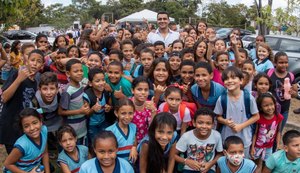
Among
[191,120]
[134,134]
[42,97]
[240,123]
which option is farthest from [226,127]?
[42,97]

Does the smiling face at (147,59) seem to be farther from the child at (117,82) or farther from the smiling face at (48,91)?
the smiling face at (48,91)

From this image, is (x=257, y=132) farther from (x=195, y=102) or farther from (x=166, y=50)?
(x=166, y=50)

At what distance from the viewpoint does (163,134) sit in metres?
3.40

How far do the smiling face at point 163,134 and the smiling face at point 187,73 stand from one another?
0.95 meters

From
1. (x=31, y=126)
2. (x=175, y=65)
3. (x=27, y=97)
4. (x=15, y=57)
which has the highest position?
(x=175, y=65)

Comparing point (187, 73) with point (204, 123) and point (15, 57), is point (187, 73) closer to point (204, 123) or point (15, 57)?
point (204, 123)

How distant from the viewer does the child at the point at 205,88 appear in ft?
12.5

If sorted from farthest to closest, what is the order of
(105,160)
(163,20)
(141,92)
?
(163,20) → (141,92) → (105,160)

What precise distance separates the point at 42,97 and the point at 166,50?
2.67 m

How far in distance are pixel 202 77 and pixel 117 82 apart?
1081mm

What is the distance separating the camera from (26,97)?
3658 millimetres

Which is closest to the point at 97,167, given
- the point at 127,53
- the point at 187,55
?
the point at 187,55

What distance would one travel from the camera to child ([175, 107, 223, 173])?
354 centimetres

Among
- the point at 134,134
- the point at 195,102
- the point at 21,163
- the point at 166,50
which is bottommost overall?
the point at 21,163
